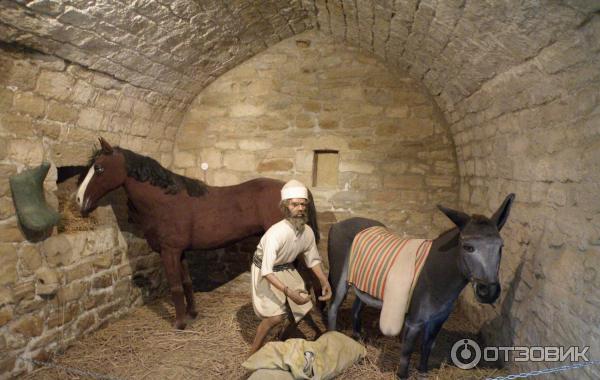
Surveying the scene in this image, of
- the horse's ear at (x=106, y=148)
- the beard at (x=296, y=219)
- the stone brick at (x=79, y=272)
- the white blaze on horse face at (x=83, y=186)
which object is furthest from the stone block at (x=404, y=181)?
the stone brick at (x=79, y=272)

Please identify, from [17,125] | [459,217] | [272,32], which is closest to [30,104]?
[17,125]

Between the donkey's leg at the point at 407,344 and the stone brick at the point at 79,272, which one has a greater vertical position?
the stone brick at the point at 79,272

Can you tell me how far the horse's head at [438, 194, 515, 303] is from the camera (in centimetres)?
226

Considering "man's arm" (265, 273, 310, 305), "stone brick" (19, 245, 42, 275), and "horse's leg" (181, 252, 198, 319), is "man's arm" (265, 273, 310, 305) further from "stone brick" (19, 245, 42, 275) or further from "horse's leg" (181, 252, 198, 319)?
"stone brick" (19, 245, 42, 275)

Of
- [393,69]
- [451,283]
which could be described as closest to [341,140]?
[393,69]

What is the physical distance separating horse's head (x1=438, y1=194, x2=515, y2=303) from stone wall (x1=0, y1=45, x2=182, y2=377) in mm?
3092

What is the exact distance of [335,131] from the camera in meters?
4.69

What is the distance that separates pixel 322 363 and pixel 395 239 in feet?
3.57

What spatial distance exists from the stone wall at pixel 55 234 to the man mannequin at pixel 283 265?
175 cm

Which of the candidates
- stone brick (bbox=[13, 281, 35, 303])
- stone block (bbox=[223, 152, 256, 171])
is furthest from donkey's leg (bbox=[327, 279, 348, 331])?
stone brick (bbox=[13, 281, 35, 303])

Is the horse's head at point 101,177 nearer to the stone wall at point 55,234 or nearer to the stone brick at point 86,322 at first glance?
the stone wall at point 55,234

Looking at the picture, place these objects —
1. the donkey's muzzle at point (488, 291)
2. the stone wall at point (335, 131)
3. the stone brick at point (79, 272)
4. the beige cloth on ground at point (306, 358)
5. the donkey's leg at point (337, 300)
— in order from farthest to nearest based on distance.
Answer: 1. the stone wall at point (335, 131)
2. the stone brick at point (79, 272)
3. the donkey's leg at point (337, 300)
4. the beige cloth on ground at point (306, 358)
5. the donkey's muzzle at point (488, 291)

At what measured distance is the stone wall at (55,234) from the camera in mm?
2803

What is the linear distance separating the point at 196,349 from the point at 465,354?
93.0 inches
